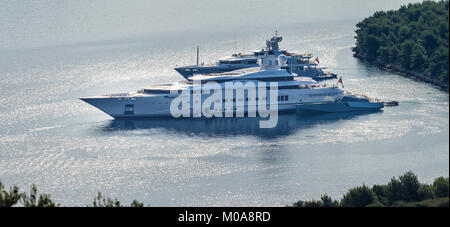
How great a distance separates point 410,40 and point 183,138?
34319 millimetres

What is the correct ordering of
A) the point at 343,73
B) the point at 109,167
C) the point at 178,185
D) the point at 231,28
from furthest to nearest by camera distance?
the point at 231,28 < the point at 343,73 < the point at 109,167 < the point at 178,185

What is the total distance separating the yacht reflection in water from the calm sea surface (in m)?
0.14

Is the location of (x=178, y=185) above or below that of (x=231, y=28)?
below

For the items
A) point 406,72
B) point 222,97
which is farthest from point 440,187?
point 406,72

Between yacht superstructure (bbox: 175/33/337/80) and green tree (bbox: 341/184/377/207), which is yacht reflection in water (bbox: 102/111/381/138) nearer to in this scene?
yacht superstructure (bbox: 175/33/337/80)

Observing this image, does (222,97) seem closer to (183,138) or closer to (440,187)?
(183,138)

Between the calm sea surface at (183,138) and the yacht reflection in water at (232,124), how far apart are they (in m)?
0.14

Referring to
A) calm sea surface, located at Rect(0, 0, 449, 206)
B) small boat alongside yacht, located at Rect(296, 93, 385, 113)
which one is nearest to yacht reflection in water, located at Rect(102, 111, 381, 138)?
calm sea surface, located at Rect(0, 0, 449, 206)

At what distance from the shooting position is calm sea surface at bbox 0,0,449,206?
41.0 m
